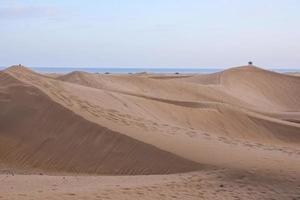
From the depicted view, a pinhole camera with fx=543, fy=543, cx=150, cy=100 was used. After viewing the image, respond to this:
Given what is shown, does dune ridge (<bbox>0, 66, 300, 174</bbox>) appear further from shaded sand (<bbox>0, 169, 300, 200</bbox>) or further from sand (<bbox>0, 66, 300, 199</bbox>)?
shaded sand (<bbox>0, 169, 300, 200</bbox>)

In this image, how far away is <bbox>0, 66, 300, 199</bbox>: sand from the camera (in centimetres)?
866

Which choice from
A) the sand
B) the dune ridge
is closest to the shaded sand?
the sand

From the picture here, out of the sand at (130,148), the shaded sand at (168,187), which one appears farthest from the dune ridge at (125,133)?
the shaded sand at (168,187)

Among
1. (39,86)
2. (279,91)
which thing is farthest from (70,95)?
(279,91)

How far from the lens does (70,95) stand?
52.5 ft

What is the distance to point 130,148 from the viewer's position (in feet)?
38.0

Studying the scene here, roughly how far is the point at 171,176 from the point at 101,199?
2.14m

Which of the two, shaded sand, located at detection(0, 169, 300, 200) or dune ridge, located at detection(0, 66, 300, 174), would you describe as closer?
shaded sand, located at detection(0, 169, 300, 200)

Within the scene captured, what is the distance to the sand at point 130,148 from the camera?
8664 mm

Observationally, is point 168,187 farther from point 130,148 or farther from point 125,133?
point 125,133

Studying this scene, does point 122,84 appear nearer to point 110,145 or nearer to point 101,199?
point 110,145

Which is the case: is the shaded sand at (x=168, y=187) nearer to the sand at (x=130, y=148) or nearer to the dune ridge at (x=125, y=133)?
the sand at (x=130, y=148)

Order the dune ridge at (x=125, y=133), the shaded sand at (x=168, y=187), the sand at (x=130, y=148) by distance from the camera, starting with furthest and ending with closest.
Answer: the dune ridge at (x=125, y=133)
the sand at (x=130, y=148)
the shaded sand at (x=168, y=187)

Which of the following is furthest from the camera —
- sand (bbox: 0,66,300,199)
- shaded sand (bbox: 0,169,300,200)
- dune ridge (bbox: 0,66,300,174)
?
dune ridge (bbox: 0,66,300,174)
